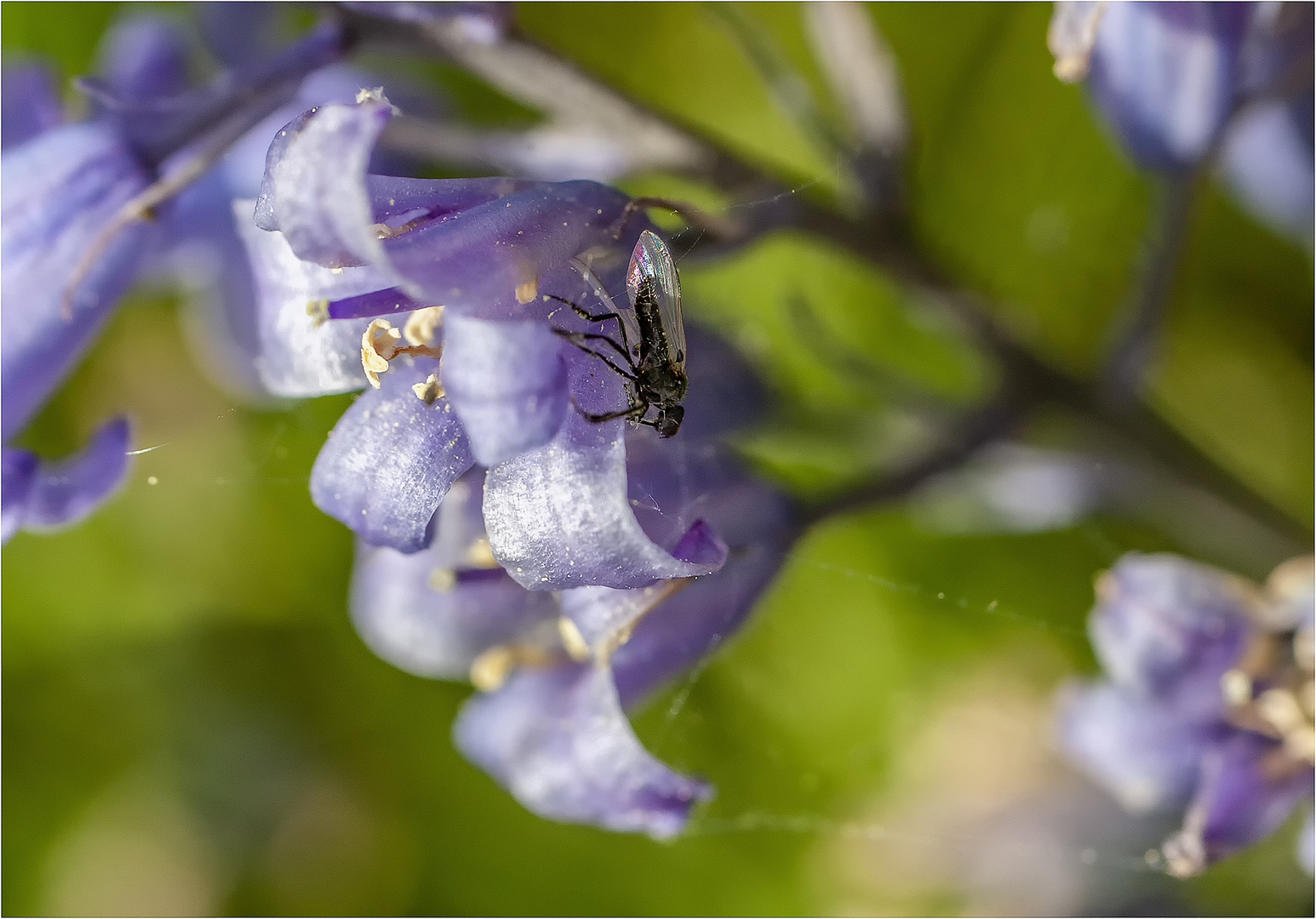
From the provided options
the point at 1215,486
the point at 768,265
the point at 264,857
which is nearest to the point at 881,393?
the point at 1215,486

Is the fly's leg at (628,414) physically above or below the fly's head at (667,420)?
above

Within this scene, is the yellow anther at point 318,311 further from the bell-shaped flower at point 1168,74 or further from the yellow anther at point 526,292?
the bell-shaped flower at point 1168,74

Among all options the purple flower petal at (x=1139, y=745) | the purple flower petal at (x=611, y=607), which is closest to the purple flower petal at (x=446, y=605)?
the purple flower petal at (x=611, y=607)

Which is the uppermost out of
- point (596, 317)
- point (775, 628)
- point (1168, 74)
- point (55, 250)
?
point (1168, 74)

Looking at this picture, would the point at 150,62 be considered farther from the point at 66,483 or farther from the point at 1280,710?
the point at 1280,710

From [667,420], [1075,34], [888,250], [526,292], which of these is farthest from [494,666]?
[1075,34]

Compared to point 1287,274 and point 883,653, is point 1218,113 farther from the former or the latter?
point 883,653
